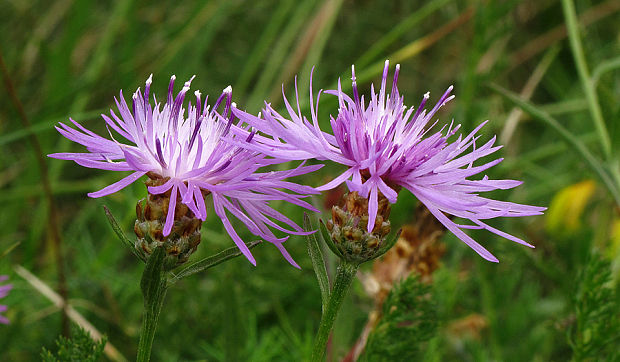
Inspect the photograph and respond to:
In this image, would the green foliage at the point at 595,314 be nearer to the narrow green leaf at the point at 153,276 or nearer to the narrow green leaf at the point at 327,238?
the narrow green leaf at the point at 327,238

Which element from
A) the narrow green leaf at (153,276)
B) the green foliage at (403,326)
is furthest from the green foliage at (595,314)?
the narrow green leaf at (153,276)

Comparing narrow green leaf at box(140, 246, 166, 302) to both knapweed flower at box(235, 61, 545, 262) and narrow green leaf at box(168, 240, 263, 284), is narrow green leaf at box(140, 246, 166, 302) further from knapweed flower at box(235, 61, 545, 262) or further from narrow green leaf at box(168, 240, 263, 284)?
knapweed flower at box(235, 61, 545, 262)

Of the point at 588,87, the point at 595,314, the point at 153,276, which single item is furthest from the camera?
the point at 588,87

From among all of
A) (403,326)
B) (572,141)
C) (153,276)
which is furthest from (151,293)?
(572,141)

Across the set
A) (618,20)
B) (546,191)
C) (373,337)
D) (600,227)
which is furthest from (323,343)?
(618,20)

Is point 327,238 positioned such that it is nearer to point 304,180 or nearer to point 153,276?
point 153,276
